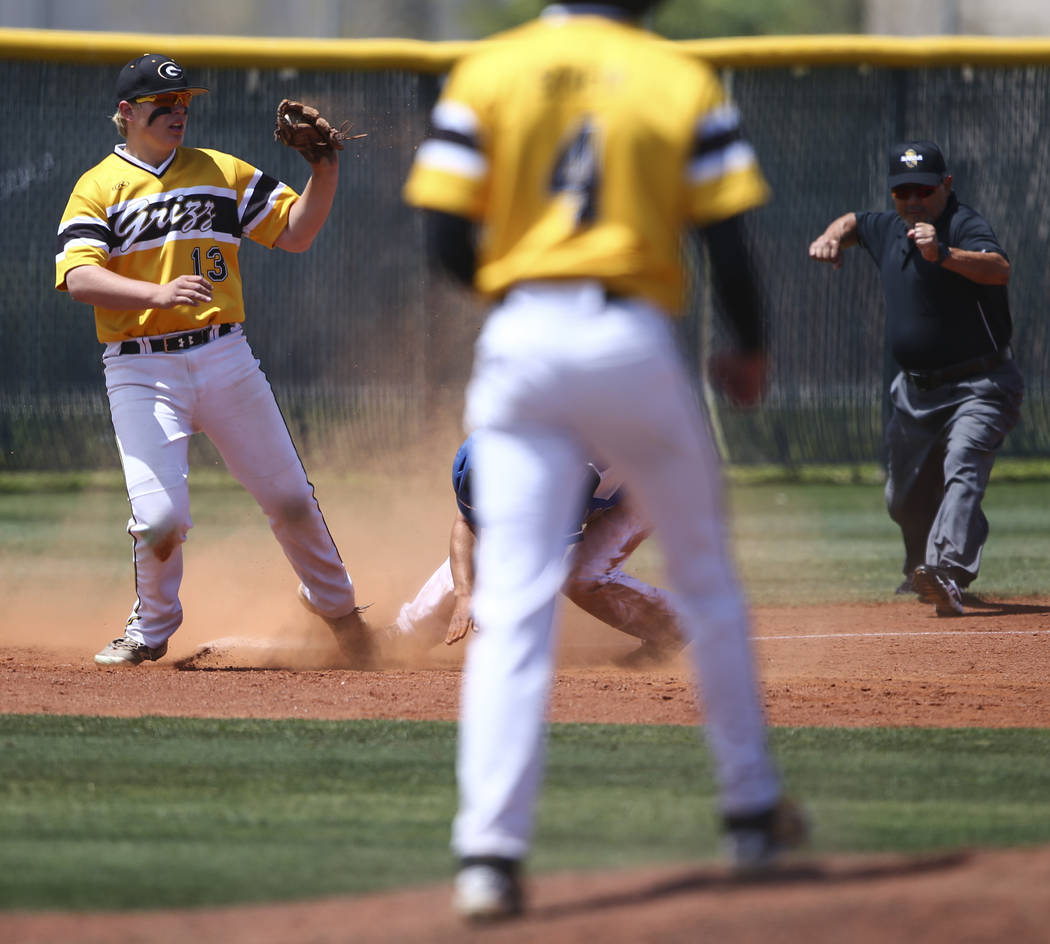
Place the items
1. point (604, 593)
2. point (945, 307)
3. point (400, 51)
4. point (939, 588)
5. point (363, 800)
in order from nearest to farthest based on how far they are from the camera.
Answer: point (363, 800) < point (604, 593) < point (939, 588) < point (945, 307) < point (400, 51)

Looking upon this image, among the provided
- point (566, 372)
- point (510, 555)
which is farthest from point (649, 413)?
point (510, 555)

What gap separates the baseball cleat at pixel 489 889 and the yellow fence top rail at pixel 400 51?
11.2m

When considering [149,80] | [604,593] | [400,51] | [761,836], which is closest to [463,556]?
[604,593]

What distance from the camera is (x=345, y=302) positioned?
1414 cm

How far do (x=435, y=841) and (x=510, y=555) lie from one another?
3.67 ft

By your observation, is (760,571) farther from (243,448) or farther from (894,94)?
(894,94)

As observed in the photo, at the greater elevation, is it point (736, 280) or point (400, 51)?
point (400, 51)

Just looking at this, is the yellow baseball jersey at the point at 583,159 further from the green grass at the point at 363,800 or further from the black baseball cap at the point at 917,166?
the black baseball cap at the point at 917,166

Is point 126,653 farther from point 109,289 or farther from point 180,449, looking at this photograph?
point 109,289

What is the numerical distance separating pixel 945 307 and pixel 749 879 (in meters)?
5.36

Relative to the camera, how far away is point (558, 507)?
3.27 meters

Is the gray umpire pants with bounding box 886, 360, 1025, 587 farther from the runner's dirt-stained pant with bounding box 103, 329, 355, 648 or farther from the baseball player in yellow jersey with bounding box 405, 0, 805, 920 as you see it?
the baseball player in yellow jersey with bounding box 405, 0, 805, 920

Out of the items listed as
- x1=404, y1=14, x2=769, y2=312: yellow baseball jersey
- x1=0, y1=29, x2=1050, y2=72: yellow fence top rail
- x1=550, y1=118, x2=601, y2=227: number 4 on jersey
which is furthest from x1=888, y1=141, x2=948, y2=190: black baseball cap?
x1=0, y1=29, x2=1050, y2=72: yellow fence top rail

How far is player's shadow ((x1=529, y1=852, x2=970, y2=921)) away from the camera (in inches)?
130
